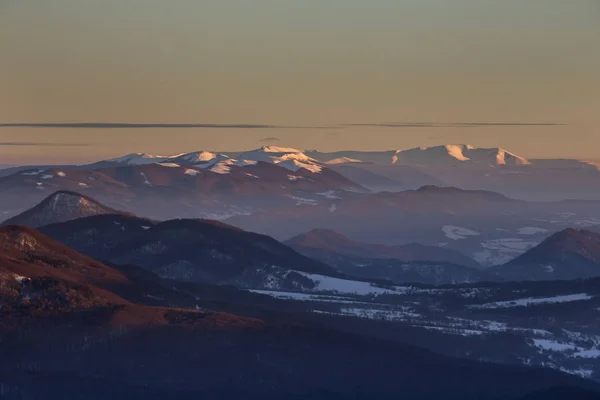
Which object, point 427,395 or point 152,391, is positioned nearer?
point 152,391

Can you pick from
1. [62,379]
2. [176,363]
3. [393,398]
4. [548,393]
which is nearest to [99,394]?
[62,379]

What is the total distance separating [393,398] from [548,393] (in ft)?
60.6

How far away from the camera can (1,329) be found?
199375mm

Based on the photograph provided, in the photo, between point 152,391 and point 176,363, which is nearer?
point 152,391

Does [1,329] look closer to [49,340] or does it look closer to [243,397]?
[49,340]

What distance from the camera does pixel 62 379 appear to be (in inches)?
7254

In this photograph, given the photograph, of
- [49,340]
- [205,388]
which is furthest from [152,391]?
[49,340]

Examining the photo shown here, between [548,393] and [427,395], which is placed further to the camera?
[427,395]

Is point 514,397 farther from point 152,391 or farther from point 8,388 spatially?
point 8,388

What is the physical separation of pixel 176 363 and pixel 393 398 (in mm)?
24690

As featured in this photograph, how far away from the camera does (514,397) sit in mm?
199375

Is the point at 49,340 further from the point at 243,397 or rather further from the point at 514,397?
the point at 514,397

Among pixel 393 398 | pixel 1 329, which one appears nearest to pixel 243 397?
pixel 393 398

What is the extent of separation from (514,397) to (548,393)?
15.7m
